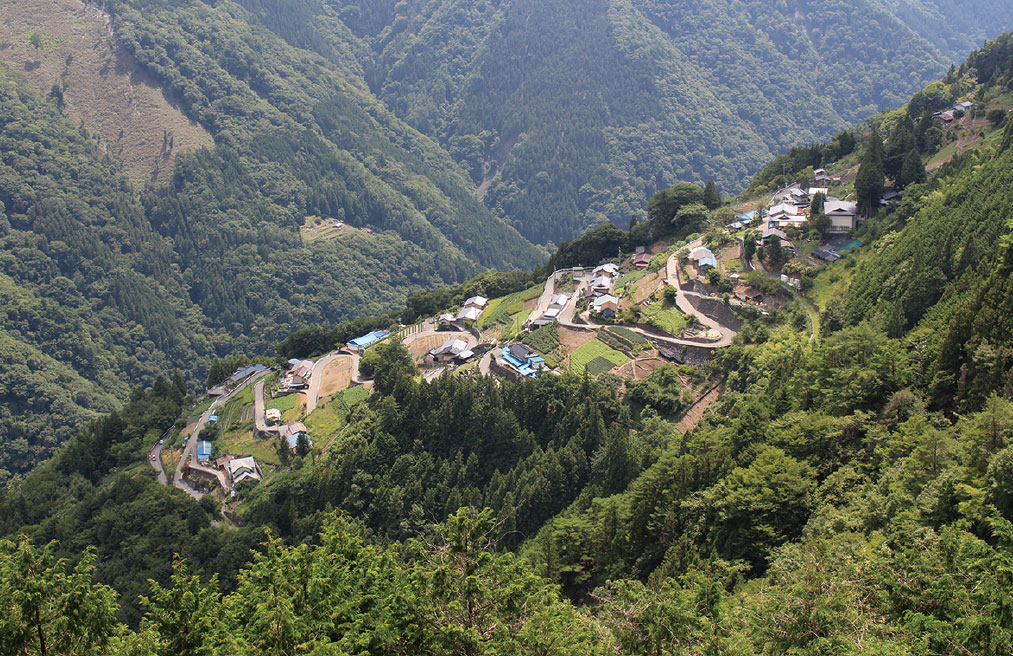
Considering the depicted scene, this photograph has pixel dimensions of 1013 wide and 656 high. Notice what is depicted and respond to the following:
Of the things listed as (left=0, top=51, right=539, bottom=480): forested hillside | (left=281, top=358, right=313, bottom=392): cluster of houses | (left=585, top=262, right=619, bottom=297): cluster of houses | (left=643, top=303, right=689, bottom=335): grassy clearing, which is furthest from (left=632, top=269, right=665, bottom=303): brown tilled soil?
(left=0, top=51, right=539, bottom=480): forested hillside

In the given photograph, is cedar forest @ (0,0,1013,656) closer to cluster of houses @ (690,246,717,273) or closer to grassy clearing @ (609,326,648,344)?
grassy clearing @ (609,326,648,344)

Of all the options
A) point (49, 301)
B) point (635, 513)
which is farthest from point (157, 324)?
point (635, 513)

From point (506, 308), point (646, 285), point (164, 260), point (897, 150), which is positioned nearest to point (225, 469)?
point (506, 308)

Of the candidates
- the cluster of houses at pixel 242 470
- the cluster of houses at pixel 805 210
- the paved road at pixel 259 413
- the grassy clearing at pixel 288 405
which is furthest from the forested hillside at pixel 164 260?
the cluster of houses at pixel 805 210

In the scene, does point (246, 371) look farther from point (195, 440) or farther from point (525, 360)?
point (525, 360)

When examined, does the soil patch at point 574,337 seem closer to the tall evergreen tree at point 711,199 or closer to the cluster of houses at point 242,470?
the tall evergreen tree at point 711,199

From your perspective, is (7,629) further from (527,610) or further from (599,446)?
(599,446)

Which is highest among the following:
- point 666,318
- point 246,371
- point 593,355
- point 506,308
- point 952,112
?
point 952,112
